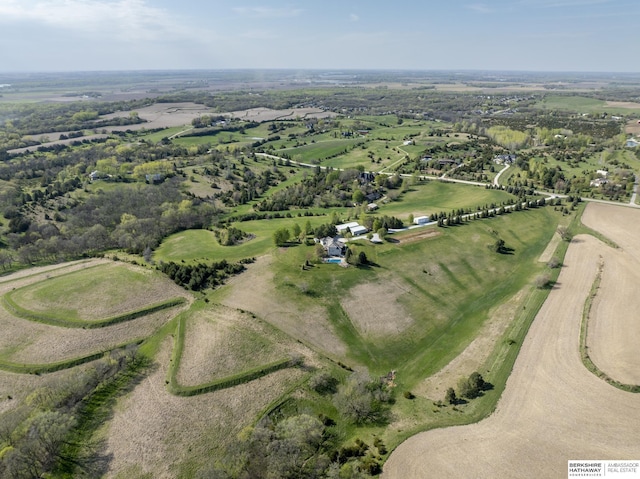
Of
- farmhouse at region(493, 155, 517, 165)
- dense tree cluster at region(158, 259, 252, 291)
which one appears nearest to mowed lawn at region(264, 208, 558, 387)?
dense tree cluster at region(158, 259, 252, 291)

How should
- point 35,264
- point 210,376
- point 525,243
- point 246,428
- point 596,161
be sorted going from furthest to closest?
point 596,161, point 525,243, point 35,264, point 210,376, point 246,428

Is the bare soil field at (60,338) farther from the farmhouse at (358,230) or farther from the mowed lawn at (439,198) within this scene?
the mowed lawn at (439,198)

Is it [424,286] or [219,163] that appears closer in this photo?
[424,286]

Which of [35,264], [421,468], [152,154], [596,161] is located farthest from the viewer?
[152,154]

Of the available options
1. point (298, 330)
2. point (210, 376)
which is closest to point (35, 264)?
point (210, 376)

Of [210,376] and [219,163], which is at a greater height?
[219,163]

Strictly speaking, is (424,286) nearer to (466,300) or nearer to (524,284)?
(466,300)

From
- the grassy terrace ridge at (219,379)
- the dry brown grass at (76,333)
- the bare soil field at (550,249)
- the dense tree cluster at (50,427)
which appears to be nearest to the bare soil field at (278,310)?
the grassy terrace ridge at (219,379)
